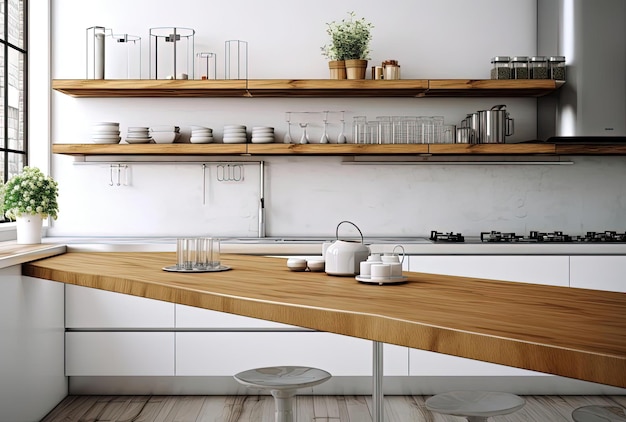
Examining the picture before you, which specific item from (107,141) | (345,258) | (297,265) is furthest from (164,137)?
(345,258)

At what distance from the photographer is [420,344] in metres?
1.50

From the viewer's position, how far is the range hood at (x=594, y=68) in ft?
14.4

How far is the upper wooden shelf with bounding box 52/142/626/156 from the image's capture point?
443 centimetres

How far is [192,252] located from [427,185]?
100 inches

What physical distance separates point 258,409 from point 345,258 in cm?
178

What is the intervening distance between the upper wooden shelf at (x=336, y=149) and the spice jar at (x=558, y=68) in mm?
402

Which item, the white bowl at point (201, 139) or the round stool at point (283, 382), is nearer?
the round stool at point (283, 382)

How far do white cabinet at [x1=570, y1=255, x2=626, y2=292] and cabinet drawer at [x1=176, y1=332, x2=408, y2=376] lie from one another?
1036 mm

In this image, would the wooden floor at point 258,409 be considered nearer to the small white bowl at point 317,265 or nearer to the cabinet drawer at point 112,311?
the cabinet drawer at point 112,311

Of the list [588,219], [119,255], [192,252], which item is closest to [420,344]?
[192,252]

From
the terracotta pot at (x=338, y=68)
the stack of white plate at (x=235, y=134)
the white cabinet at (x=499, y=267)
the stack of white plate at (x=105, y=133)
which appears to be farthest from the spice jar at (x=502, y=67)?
the stack of white plate at (x=105, y=133)

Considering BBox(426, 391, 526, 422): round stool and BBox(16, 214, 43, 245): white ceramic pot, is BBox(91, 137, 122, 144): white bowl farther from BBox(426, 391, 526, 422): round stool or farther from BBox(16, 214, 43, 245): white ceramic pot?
BBox(426, 391, 526, 422): round stool

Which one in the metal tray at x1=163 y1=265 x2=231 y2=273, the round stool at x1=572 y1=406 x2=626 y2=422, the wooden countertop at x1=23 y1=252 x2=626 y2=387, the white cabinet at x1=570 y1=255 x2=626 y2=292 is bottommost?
the round stool at x1=572 y1=406 x2=626 y2=422

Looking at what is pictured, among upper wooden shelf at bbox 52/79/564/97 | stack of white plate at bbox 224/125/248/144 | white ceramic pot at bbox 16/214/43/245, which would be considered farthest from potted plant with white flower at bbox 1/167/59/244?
stack of white plate at bbox 224/125/248/144
